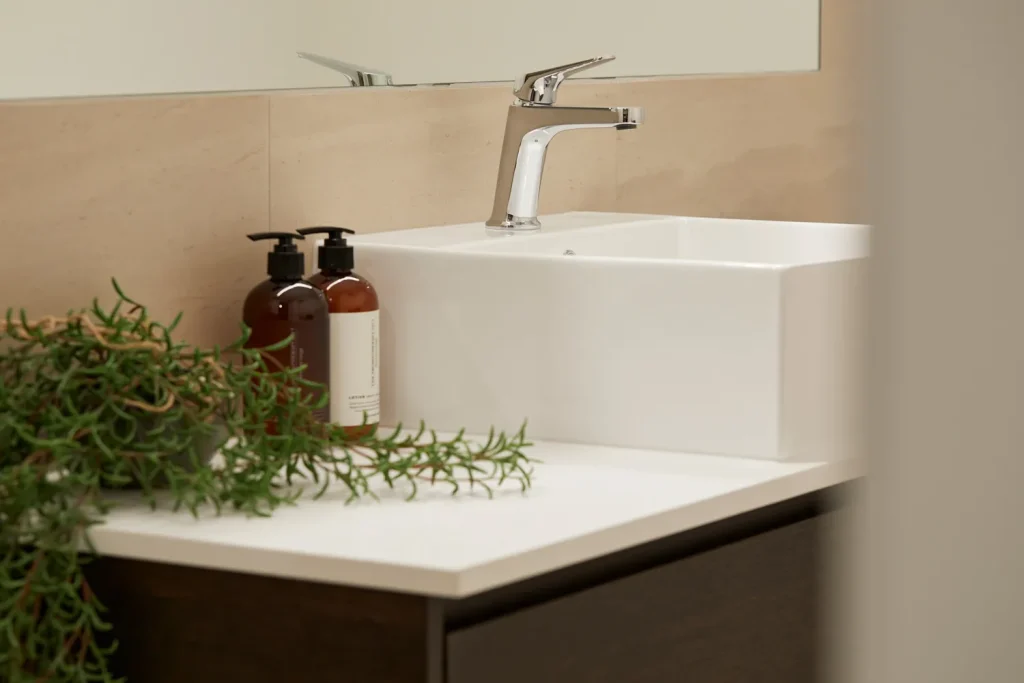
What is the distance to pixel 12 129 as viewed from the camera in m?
1.22

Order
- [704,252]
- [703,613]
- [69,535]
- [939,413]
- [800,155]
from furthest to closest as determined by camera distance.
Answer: [800,155], [704,252], [703,613], [69,535], [939,413]

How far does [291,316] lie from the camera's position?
1255 millimetres

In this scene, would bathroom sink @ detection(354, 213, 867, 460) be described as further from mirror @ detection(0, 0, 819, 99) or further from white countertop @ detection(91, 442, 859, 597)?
mirror @ detection(0, 0, 819, 99)

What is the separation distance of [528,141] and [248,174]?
34cm

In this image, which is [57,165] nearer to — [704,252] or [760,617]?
[760,617]

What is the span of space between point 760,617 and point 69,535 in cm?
57

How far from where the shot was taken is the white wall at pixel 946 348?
98 mm

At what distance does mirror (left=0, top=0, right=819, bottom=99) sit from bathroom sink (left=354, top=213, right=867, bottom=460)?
0.75 ft

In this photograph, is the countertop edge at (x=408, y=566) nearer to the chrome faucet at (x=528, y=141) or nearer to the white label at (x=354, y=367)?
the white label at (x=354, y=367)

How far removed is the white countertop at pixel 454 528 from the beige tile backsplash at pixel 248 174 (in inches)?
11.0

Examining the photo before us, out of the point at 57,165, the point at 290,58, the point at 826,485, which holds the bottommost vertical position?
the point at 826,485

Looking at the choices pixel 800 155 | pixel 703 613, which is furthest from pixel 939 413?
pixel 800 155

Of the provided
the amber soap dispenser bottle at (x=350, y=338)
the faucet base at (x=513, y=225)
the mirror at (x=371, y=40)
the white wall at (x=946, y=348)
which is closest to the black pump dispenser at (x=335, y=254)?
the amber soap dispenser bottle at (x=350, y=338)

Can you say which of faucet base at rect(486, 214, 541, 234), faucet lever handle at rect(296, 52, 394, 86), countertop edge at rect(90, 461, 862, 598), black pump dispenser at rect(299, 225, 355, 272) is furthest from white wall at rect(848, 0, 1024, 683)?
faucet base at rect(486, 214, 541, 234)
